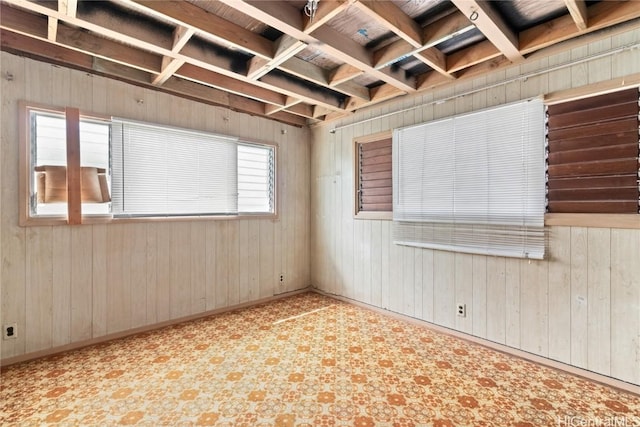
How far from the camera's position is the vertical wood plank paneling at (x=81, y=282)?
2715 mm

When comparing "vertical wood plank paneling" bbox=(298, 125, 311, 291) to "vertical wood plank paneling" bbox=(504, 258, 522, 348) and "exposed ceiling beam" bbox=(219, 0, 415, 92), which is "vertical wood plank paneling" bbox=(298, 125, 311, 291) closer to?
"exposed ceiling beam" bbox=(219, 0, 415, 92)

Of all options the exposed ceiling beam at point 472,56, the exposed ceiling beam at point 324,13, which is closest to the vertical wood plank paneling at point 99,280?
the exposed ceiling beam at point 324,13

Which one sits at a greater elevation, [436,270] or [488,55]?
[488,55]

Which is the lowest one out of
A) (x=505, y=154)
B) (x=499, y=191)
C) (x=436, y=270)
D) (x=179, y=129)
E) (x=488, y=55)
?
(x=436, y=270)

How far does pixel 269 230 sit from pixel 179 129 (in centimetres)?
168

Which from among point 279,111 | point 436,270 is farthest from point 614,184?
point 279,111

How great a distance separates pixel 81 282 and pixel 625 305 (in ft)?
14.6

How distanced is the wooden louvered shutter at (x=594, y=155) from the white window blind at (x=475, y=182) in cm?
10

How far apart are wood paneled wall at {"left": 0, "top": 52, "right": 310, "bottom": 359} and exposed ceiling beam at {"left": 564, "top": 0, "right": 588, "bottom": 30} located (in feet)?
10.5

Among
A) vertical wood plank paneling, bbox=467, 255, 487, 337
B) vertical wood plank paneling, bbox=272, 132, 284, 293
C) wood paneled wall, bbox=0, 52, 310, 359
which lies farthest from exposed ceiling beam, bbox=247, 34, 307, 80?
vertical wood plank paneling, bbox=467, 255, 487, 337

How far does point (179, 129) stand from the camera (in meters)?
3.30

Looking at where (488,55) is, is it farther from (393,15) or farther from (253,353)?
(253,353)

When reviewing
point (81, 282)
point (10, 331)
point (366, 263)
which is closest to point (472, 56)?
point (366, 263)

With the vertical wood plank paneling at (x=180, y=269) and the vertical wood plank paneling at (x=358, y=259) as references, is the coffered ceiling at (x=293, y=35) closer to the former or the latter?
the vertical wood plank paneling at (x=180, y=269)
